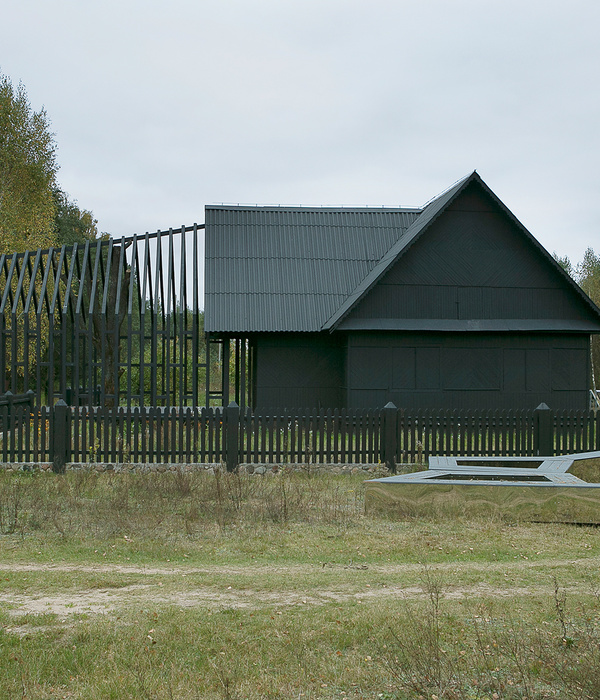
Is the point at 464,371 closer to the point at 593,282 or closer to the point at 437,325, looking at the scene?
the point at 437,325

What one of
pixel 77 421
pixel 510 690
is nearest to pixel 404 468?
pixel 77 421

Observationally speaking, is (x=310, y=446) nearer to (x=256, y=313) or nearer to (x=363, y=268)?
(x=256, y=313)

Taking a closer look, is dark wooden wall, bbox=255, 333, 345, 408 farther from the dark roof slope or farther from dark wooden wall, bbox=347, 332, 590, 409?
dark wooden wall, bbox=347, 332, 590, 409

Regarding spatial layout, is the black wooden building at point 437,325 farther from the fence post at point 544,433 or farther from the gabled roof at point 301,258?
the fence post at point 544,433

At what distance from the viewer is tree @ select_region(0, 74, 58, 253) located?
35344mm

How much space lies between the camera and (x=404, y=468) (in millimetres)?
15492

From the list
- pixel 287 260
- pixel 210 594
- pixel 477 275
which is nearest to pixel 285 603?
pixel 210 594

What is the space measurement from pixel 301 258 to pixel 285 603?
65.0 ft

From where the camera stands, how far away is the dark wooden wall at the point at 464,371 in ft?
72.2

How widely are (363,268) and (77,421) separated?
13.0m

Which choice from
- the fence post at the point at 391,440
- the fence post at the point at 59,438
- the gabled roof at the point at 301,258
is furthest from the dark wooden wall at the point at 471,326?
the fence post at the point at 59,438

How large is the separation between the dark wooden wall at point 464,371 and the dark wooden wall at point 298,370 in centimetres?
155

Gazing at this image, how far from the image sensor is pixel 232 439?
15305mm

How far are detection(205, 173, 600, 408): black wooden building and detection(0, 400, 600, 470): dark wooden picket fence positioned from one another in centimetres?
605
